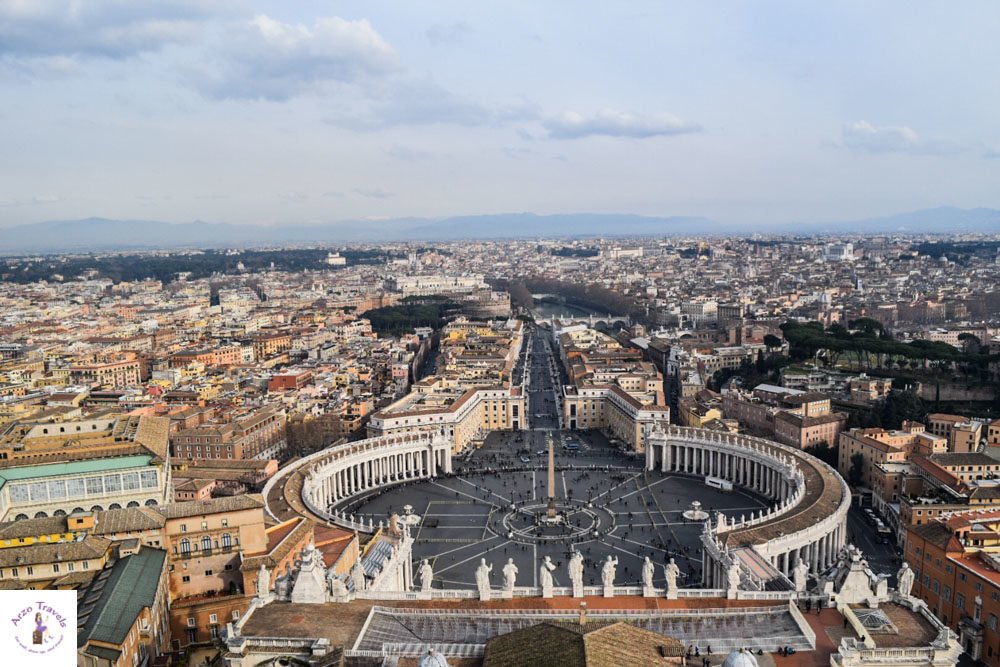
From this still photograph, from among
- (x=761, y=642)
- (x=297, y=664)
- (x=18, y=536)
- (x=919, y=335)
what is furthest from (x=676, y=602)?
(x=919, y=335)

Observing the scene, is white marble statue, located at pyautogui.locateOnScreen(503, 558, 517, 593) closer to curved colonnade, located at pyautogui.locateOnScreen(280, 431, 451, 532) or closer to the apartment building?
curved colonnade, located at pyautogui.locateOnScreen(280, 431, 451, 532)

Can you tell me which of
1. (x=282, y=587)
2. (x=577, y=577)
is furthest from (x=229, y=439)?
(x=577, y=577)

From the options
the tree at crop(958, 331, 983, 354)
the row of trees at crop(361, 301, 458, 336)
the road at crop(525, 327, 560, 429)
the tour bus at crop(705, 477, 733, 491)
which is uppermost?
the tree at crop(958, 331, 983, 354)

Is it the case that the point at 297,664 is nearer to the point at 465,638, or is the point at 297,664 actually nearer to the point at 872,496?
the point at 465,638

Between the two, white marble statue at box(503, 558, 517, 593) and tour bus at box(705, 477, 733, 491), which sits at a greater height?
white marble statue at box(503, 558, 517, 593)

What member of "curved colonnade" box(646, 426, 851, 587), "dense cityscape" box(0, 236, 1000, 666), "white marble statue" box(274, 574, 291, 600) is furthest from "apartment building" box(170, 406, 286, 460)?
"white marble statue" box(274, 574, 291, 600)

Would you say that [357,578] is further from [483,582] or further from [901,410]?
[901,410]

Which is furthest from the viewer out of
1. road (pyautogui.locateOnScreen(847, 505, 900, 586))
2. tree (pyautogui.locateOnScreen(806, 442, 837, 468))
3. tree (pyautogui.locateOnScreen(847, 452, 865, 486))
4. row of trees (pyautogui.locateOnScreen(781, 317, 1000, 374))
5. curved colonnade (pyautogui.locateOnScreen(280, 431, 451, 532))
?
row of trees (pyautogui.locateOnScreen(781, 317, 1000, 374))
